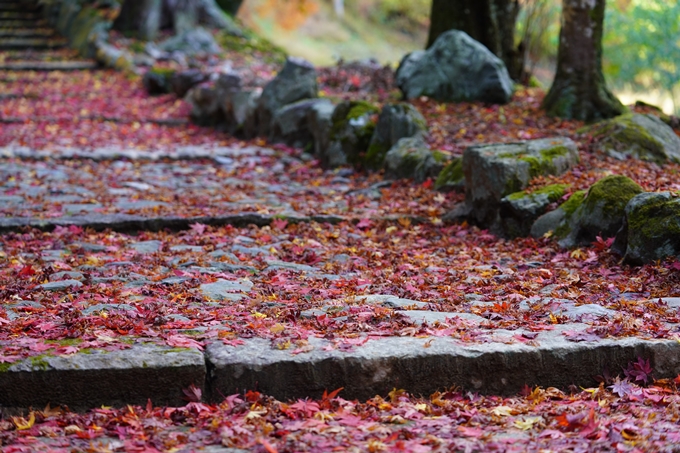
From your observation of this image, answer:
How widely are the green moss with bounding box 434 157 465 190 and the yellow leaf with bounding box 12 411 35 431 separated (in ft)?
17.4

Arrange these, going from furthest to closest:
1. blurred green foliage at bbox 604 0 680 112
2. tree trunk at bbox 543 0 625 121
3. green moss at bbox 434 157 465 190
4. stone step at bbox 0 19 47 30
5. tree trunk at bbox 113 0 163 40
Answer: stone step at bbox 0 19 47 30, tree trunk at bbox 113 0 163 40, blurred green foliage at bbox 604 0 680 112, tree trunk at bbox 543 0 625 121, green moss at bbox 434 157 465 190

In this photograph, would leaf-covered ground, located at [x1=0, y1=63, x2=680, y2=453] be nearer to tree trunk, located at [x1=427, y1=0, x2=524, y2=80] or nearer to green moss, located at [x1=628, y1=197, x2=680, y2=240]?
green moss, located at [x1=628, y1=197, x2=680, y2=240]

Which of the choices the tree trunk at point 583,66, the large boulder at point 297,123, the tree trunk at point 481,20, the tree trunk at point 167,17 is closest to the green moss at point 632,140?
the tree trunk at point 583,66

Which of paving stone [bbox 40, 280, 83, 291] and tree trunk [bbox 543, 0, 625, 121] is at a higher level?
tree trunk [bbox 543, 0, 625, 121]

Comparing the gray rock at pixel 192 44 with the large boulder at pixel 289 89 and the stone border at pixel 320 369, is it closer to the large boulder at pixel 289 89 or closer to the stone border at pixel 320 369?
the large boulder at pixel 289 89

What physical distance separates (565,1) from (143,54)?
11.6 metres

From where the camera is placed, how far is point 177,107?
14680mm

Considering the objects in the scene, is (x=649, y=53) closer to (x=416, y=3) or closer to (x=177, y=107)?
(x=177, y=107)

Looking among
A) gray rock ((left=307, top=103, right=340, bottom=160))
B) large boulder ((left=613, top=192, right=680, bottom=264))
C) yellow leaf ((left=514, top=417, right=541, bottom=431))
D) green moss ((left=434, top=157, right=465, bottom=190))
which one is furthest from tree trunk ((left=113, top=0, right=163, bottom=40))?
yellow leaf ((left=514, top=417, right=541, bottom=431))

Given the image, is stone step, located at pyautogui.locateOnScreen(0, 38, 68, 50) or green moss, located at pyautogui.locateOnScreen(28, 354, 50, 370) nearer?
green moss, located at pyautogui.locateOnScreen(28, 354, 50, 370)

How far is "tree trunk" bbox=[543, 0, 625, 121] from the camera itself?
929 centimetres

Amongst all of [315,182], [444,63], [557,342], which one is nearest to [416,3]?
[444,63]

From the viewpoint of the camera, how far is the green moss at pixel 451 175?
7785mm

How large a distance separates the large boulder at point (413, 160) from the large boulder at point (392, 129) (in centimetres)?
19
